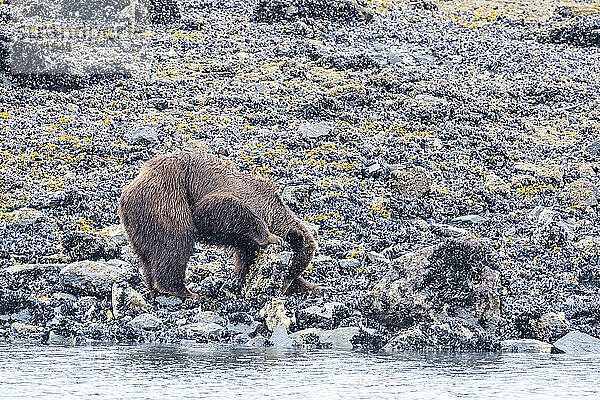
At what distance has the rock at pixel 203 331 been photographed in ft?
31.4

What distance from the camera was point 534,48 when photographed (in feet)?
92.5

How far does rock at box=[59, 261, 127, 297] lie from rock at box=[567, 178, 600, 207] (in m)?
8.43

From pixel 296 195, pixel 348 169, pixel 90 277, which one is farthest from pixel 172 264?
pixel 348 169

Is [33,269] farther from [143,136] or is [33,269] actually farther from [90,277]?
[143,136]

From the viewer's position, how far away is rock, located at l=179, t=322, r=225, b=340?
9.56 m

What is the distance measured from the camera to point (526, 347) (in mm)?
9414

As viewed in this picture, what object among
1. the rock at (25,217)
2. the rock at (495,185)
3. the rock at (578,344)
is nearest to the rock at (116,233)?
the rock at (25,217)

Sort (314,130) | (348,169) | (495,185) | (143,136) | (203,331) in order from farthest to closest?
(314,130)
(143,136)
(348,169)
(495,185)
(203,331)

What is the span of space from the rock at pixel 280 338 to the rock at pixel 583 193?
7.82 meters

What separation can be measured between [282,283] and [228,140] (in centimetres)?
871

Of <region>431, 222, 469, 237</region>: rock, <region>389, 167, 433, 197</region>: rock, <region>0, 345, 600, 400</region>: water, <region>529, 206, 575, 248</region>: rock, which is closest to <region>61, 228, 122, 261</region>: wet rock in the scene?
<region>0, 345, 600, 400</region>: water

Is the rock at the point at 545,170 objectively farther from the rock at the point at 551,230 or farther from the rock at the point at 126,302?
the rock at the point at 126,302

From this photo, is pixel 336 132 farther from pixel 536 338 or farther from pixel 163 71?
pixel 536 338

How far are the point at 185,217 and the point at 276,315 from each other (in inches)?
60.5
